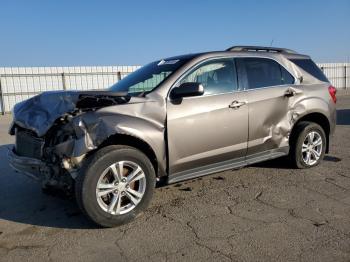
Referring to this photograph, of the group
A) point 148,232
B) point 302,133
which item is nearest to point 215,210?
point 148,232

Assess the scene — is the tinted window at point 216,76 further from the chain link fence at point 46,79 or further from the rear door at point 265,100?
the chain link fence at point 46,79

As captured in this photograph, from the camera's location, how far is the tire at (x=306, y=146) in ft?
18.5

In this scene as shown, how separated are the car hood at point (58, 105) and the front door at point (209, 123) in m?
0.58

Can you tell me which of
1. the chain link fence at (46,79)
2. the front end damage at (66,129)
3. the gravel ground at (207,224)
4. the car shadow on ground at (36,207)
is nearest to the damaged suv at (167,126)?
the front end damage at (66,129)

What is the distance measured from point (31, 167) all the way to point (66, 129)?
68 cm

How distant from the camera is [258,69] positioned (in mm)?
5305

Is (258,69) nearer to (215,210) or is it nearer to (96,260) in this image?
(215,210)

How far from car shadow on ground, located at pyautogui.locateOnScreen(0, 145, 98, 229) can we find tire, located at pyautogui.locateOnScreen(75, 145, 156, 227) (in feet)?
0.91

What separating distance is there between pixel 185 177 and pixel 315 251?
5.74 ft

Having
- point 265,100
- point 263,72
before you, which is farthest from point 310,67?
point 265,100

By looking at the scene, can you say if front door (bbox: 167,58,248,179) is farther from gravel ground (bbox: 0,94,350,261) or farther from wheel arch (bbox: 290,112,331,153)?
wheel arch (bbox: 290,112,331,153)

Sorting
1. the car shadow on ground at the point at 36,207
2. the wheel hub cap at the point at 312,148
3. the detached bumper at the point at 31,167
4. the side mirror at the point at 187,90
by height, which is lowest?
the car shadow on ground at the point at 36,207

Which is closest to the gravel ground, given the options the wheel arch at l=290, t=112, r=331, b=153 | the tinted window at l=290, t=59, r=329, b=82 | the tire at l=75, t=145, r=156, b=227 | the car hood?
the tire at l=75, t=145, r=156, b=227

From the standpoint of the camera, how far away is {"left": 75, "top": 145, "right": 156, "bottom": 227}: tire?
12.2ft
